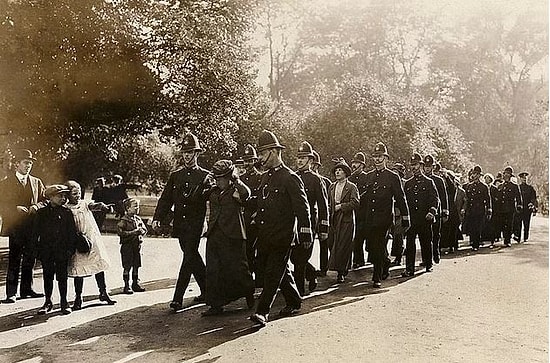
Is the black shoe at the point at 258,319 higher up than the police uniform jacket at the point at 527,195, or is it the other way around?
the police uniform jacket at the point at 527,195

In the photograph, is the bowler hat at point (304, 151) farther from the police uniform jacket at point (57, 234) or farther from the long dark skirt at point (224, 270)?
the police uniform jacket at point (57, 234)

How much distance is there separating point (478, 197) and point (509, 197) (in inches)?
25.2

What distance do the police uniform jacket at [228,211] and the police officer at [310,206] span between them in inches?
32.1

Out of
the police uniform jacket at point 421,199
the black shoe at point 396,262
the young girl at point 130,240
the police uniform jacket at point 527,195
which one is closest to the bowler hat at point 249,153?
the young girl at point 130,240

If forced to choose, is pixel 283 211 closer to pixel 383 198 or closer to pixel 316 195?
pixel 316 195

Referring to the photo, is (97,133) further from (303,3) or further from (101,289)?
(303,3)

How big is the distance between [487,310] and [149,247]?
5.82 m

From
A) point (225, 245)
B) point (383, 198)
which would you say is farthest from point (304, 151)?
point (225, 245)

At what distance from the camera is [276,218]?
533 cm

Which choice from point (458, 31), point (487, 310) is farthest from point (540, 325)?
point (458, 31)

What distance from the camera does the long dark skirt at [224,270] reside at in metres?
5.67

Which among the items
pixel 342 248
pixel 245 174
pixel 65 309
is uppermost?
pixel 245 174

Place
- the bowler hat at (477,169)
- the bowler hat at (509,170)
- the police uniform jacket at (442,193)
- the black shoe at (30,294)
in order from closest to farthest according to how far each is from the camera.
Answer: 1. the black shoe at (30,294)
2. the police uniform jacket at (442,193)
3. the bowler hat at (509,170)
4. the bowler hat at (477,169)

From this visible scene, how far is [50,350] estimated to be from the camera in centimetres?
450
